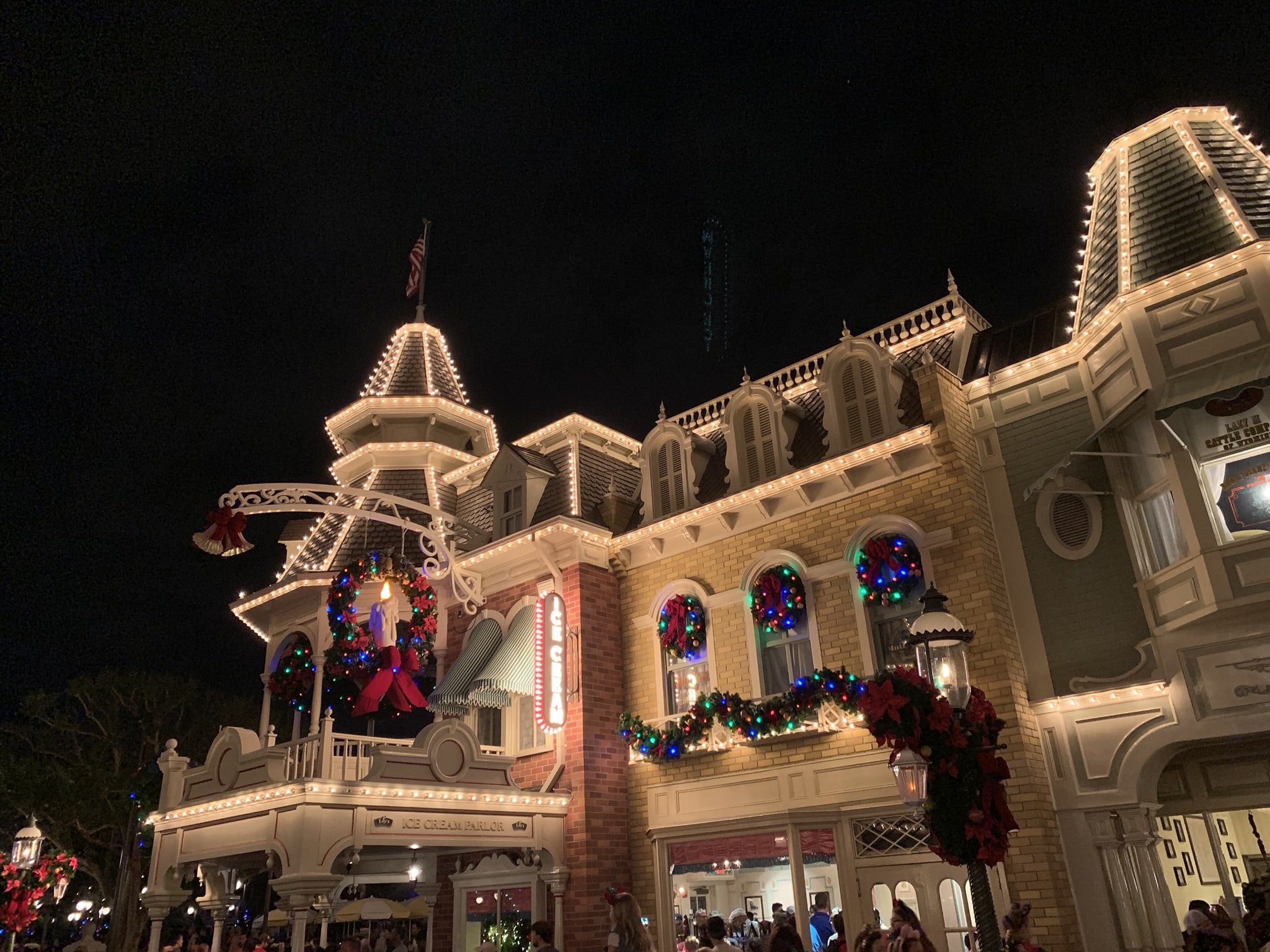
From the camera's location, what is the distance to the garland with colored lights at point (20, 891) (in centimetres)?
1391

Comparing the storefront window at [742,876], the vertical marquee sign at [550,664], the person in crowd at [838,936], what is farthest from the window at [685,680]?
the person in crowd at [838,936]

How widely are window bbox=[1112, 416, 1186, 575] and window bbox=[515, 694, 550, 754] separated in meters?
10.4

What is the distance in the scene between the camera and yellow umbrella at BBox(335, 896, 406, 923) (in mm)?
22281

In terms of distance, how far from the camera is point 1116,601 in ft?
37.5

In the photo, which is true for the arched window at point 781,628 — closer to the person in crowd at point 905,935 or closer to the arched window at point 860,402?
the arched window at point 860,402

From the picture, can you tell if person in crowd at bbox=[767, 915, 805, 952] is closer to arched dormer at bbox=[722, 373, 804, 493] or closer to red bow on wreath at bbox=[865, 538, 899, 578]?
red bow on wreath at bbox=[865, 538, 899, 578]

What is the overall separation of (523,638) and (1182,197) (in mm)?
12575

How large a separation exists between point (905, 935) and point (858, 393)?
28.7 feet

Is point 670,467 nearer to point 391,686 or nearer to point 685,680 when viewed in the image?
point 685,680

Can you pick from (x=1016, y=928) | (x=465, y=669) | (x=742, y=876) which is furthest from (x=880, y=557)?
(x=742, y=876)

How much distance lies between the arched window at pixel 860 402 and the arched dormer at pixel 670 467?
3.20m

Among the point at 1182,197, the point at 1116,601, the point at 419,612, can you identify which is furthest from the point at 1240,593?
the point at 419,612

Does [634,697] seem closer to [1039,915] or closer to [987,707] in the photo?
[1039,915]

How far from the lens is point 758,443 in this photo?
15266 millimetres
